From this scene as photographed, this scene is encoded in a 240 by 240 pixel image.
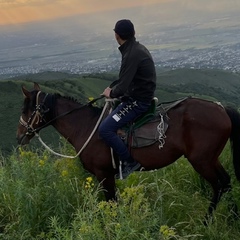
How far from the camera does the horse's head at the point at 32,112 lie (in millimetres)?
5672

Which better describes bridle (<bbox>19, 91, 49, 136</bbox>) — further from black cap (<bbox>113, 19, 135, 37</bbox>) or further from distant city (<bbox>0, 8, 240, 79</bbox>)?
distant city (<bbox>0, 8, 240, 79</bbox>)

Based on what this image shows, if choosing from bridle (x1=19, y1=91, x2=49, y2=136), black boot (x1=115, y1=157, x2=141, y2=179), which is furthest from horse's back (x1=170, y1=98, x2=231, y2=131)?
bridle (x1=19, y1=91, x2=49, y2=136)

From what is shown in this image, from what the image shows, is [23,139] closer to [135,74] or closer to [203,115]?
[135,74]

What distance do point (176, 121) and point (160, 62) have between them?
153045mm

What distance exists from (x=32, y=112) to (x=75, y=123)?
68 centimetres

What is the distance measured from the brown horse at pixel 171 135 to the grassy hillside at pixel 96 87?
20070mm

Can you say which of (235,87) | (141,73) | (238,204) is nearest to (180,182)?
(238,204)

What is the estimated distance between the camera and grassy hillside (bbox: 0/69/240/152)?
6184 centimetres

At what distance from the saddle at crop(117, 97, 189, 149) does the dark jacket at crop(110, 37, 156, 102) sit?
0.87 feet

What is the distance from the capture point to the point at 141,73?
5.06 meters

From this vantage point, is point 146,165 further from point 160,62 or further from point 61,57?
point 61,57

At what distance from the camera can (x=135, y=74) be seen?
16.6ft

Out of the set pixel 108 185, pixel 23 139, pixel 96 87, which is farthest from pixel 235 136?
pixel 96 87

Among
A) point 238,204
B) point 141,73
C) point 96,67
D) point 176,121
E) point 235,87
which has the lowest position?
point 235,87
